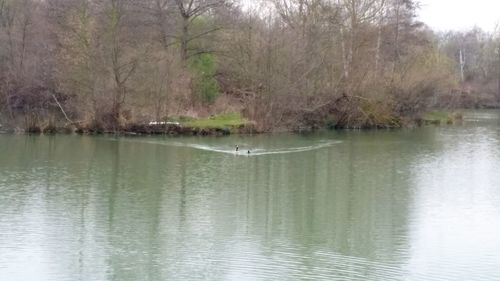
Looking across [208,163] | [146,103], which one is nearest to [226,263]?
[208,163]

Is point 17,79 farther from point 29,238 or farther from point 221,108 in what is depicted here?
point 29,238

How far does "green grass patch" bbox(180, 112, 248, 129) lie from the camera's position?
1284 inches

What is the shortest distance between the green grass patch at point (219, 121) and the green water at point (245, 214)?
17.8ft

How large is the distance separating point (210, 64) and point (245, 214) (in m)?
23.4

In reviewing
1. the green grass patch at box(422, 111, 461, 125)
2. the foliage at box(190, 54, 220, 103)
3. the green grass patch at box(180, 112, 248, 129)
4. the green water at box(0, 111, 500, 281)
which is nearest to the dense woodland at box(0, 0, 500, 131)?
the foliage at box(190, 54, 220, 103)

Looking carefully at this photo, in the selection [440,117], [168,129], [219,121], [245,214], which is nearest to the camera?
[245,214]

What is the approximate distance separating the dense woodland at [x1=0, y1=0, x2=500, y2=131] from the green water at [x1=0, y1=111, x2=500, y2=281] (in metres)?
6.50

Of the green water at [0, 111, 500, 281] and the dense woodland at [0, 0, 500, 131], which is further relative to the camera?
the dense woodland at [0, 0, 500, 131]

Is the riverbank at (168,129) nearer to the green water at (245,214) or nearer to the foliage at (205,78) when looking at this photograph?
the foliage at (205,78)

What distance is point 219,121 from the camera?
3350 centimetres

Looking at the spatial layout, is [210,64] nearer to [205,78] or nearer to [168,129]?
[205,78]

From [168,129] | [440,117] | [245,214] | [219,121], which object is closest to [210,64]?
[219,121]

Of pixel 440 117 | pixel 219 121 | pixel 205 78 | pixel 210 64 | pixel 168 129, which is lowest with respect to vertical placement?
pixel 168 129

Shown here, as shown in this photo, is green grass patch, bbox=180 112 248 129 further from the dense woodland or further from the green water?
the green water
